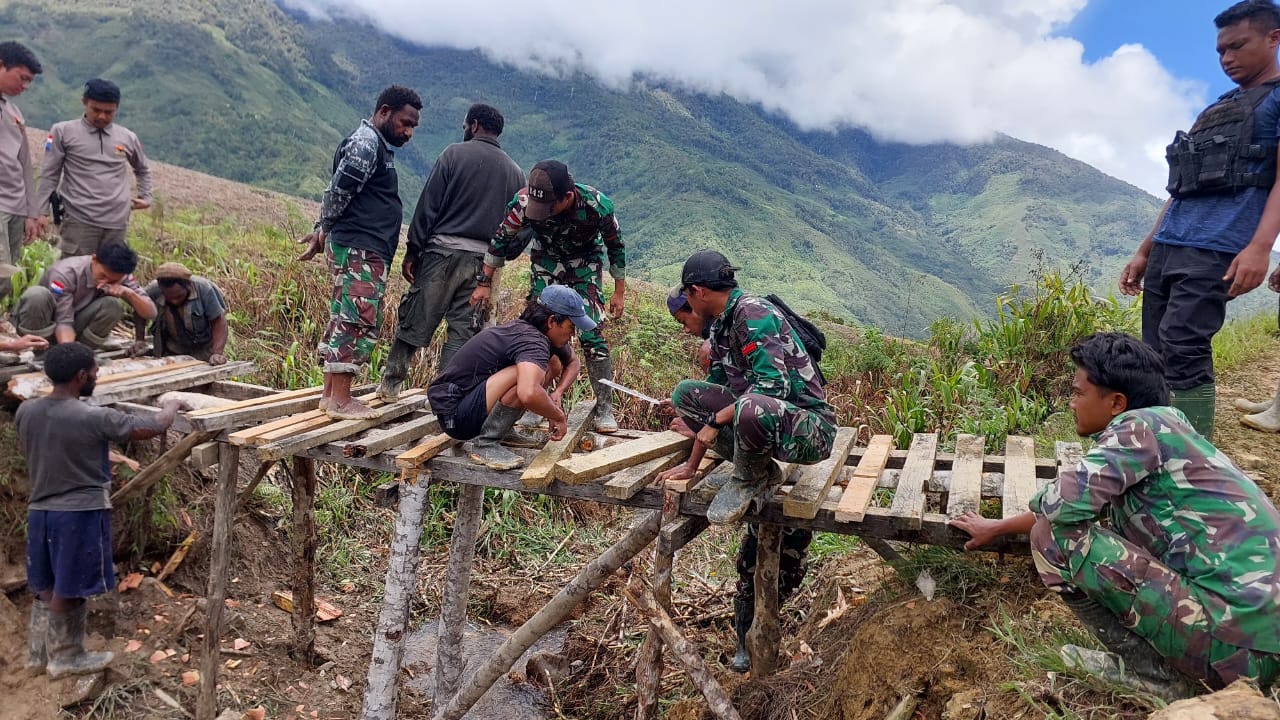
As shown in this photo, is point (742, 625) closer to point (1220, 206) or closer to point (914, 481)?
point (914, 481)

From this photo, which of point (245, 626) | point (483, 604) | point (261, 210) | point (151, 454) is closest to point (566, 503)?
point (483, 604)

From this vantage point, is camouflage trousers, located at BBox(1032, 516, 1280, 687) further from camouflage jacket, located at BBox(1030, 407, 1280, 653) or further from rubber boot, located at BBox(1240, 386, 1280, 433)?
rubber boot, located at BBox(1240, 386, 1280, 433)

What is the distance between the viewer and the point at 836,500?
357 cm

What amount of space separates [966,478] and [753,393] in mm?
1343

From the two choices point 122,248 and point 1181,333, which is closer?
point 1181,333

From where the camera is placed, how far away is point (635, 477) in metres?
3.74

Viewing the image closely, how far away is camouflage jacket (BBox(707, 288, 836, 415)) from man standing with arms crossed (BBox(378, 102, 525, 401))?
2041 mm

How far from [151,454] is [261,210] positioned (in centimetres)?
1163

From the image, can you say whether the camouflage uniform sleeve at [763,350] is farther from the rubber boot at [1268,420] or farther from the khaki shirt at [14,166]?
the khaki shirt at [14,166]

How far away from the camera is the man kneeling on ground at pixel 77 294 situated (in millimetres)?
5293

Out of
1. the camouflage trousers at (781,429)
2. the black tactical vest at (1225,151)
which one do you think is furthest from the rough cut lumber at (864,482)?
the black tactical vest at (1225,151)

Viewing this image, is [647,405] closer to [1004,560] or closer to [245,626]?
[245,626]

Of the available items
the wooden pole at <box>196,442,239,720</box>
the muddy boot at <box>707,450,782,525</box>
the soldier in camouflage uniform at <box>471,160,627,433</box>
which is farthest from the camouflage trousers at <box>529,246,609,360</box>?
the wooden pole at <box>196,442,239,720</box>

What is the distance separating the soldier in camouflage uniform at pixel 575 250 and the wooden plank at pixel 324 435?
89cm
